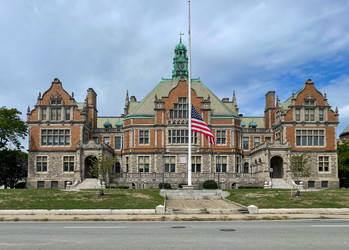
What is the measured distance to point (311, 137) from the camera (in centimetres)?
6000

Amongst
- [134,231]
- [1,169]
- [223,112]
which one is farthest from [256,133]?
[134,231]

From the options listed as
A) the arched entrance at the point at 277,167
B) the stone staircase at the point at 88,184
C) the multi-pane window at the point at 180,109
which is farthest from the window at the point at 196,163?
the stone staircase at the point at 88,184

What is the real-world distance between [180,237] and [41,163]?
1857 inches

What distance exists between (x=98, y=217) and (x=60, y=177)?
1438 inches

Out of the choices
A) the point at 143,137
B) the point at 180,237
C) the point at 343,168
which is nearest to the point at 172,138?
the point at 143,137

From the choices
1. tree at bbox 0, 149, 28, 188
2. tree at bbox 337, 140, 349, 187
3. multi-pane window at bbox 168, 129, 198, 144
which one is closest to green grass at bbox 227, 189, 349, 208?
multi-pane window at bbox 168, 129, 198, 144

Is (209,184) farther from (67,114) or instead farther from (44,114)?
(44,114)

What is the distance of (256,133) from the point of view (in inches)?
2633

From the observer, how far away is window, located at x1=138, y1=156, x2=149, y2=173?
59.5 m

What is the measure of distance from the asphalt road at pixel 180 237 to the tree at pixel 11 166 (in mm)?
45301

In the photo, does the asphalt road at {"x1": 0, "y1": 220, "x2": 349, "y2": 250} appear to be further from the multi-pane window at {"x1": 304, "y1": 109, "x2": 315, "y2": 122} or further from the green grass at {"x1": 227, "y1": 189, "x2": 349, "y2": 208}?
the multi-pane window at {"x1": 304, "y1": 109, "x2": 315, "y2": 122}

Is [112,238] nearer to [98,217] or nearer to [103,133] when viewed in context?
[98,217]

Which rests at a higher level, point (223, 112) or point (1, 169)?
point (223, 112)

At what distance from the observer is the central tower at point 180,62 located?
74.9 metres
